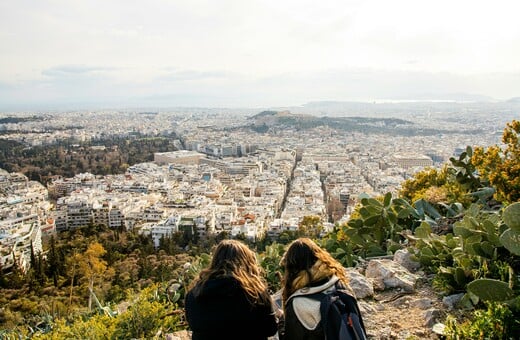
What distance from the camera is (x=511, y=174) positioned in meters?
4.12

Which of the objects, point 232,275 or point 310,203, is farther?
point 310,203

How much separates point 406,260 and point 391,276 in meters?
0.38

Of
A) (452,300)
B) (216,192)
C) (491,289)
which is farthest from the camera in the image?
(216,192)

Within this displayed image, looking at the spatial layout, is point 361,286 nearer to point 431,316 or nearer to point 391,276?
point 391,276

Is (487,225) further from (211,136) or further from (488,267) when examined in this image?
(211,136)

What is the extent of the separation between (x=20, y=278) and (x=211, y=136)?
5899 cm

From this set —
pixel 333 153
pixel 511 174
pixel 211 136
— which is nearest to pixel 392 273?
pixel 511 174

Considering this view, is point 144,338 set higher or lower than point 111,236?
higher

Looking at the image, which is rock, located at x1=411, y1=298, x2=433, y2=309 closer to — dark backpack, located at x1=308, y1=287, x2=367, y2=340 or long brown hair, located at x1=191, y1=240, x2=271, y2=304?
dark backpack, located at x1=308, y1=287, x2=367, y2=340

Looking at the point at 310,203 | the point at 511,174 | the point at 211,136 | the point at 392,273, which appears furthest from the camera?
the point at 211,136

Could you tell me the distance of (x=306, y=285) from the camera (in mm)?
1729

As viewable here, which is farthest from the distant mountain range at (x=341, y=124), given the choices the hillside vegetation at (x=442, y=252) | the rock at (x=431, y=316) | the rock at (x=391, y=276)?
the rock at (x=431, y=316)

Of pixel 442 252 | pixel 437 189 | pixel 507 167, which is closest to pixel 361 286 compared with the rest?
pixel 442 252

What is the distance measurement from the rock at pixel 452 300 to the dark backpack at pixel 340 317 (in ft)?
3.49
